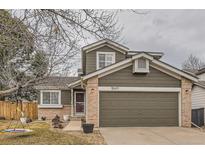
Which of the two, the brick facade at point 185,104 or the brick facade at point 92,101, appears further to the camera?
the brick facade at point 185,104

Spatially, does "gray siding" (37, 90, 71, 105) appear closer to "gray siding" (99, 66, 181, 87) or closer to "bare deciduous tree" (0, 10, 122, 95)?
"gray siding" (99, 66, 181, 87)

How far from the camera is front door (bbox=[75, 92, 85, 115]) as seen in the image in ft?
59.2

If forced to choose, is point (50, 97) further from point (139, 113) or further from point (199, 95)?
point (199, 95)

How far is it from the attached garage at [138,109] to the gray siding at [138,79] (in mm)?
431

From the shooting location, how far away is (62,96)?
18.4 meters

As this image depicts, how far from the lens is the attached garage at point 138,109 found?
12898mm

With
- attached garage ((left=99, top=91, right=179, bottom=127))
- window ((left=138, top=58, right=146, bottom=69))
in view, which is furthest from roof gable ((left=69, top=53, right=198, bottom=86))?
attached garage ((left=99, top=91, right=179, bottom=127))

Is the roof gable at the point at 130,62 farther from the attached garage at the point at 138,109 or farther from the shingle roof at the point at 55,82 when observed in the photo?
the shingle roof at the point at 55,82

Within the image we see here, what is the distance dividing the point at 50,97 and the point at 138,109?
7323 millimetres

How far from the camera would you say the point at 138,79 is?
1326 cm

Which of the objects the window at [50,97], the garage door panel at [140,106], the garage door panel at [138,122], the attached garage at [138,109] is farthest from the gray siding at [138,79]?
the window at [50,97]

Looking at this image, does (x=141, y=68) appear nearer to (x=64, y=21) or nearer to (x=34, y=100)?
(x=64, y=21)

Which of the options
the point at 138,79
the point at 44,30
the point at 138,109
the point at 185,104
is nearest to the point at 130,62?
the point at 138,79

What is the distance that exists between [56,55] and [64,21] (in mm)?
1372
